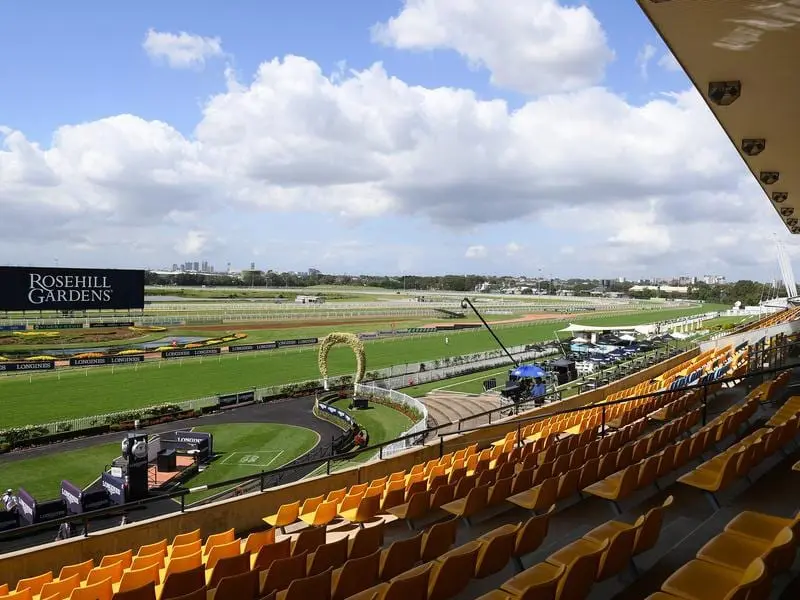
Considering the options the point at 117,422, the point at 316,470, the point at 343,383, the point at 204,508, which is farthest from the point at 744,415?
the point at 343,383

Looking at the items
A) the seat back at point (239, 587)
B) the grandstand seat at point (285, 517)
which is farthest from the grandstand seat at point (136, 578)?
the grandstand seat at point (285, 517)

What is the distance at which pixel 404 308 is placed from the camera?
313 ft

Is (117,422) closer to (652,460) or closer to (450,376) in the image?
(450,376)

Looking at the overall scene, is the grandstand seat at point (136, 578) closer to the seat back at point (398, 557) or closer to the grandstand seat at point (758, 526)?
the seat back at point (398, 557)

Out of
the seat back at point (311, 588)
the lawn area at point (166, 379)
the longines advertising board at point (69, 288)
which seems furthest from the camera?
the longines advertising board at point (69, 288)

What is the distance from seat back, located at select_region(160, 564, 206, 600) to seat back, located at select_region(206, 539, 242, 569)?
640 millimetres

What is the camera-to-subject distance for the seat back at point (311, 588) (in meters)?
3.70

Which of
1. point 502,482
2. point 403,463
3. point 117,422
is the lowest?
point 117,422

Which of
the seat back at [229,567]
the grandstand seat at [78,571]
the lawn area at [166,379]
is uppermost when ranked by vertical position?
the seat back at [229,567]

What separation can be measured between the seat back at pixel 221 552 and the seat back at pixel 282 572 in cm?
96

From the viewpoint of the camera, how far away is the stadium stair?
3.95m

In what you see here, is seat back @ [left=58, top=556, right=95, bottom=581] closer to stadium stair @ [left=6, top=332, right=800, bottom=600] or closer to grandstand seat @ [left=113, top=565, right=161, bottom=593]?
stadium stair @ [left=6, top=332, right=800, bottom=600]

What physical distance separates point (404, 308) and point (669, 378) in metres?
79.0

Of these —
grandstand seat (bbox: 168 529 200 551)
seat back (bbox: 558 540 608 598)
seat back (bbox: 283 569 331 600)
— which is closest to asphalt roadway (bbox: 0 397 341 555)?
grandstand seat (bbox: 168 529 200 551)
